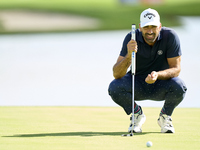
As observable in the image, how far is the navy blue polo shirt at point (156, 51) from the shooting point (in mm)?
4523

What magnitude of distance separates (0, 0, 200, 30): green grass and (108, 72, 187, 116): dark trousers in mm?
9580

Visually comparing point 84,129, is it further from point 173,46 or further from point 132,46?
point 173,46

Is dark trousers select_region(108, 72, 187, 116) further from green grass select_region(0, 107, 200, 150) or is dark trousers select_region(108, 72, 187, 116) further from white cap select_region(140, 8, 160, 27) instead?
white cap select_region(140, 8, 160, 27)

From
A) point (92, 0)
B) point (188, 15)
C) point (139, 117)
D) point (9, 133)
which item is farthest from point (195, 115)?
point (92, 0)

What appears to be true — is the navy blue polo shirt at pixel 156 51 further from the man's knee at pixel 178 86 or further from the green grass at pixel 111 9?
the green grass at pixel 111 9

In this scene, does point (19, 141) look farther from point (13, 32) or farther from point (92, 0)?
point (92, 0)

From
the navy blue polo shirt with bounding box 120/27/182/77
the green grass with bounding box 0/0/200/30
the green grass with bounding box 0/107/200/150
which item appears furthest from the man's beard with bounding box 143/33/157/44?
the green grass with bounding box 0/0/200/30

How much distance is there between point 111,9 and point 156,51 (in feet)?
39.9

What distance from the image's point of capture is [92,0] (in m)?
17.6

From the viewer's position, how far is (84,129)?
15.0 ft

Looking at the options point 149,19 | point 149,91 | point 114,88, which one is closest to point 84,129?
point 114,88

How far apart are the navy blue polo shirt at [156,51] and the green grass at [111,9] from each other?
950 cm

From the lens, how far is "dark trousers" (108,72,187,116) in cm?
442

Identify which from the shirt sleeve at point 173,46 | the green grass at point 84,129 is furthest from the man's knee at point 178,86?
the green grass at point 84,129
